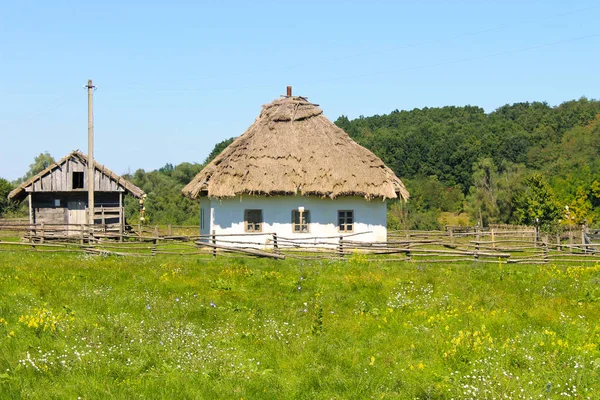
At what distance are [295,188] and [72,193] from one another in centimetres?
1333

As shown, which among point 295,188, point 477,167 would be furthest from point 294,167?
point 477,167

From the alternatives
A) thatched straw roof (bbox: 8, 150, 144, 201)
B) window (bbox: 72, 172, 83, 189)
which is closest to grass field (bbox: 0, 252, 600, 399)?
thatched straw roof (bbox: 8, 150, 144, 201)

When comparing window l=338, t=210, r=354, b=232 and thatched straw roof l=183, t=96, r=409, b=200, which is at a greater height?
thatched straw roof l=183, t=96, r=409, b=200

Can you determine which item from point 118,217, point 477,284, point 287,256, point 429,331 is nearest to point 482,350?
point 429,331

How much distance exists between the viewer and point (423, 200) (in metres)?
69.1

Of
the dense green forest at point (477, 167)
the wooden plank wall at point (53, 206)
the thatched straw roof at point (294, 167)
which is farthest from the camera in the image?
the dense green forest at point (477, 167)

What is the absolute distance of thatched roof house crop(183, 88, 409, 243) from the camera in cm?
2322

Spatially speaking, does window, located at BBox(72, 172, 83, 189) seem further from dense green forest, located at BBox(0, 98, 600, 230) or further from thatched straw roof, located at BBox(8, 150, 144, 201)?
dense green forest, located at BBox(0, 98, 600, 230)

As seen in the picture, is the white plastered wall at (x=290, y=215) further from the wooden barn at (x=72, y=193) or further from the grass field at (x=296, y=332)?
the wooden barn at (x=72, y=193)

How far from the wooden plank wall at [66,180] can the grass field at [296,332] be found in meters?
13.7

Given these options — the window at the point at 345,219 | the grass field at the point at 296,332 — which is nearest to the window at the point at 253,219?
the window at the point at 345,219

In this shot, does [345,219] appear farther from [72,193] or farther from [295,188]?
[72,193]

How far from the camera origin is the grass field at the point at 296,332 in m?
8.37

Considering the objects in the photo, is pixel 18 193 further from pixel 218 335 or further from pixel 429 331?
pixel 429 331
